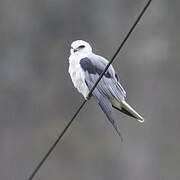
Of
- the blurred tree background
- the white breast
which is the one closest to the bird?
the white breast

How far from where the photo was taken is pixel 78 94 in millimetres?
15781

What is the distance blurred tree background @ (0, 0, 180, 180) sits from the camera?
15.4m

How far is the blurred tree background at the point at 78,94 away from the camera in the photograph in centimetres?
1543

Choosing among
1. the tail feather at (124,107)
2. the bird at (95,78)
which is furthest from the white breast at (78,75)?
the tail feather at (124,107)

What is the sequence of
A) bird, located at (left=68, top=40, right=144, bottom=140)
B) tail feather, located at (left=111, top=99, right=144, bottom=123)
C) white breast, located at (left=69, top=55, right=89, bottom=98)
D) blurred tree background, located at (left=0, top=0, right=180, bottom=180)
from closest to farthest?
tail feather, located at (left=111, top=99, right=144, bottom=123) → bird, located at (left=68, top=40, right=144, bottom=140) → white breast, located at (left=69, top=55, right=89, bottom=98) → blurred tree background, located at (left=0, top=0, right=180, bottom=180)

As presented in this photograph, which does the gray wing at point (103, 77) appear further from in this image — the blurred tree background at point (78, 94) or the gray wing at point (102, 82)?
the blurred tree background at point (78, 94)

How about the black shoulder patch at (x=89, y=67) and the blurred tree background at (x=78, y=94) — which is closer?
the black shoulder patch at (x=89, y=67)

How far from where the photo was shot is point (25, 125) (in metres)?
16.1

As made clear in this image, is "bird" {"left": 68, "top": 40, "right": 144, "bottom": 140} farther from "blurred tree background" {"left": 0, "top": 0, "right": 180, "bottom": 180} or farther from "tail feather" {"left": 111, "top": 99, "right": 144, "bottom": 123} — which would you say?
"blurred tree background" {"left": 0, "top": 0, "right": 180, "bottom": 180}

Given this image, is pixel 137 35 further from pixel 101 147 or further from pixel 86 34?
pixel 101 147

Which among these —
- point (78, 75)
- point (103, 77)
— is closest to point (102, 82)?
point (103, 77)

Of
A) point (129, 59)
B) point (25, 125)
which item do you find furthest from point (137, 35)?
point (25, 125)

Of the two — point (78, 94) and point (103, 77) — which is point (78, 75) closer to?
point (103, 77)

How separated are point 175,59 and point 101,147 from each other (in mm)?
2686
